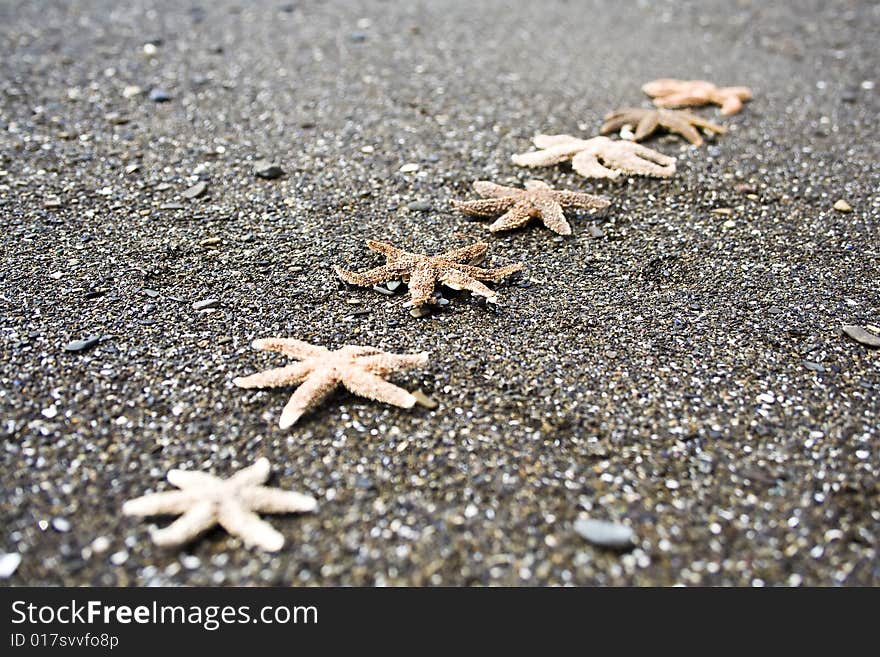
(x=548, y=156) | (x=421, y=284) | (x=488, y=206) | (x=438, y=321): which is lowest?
(x=438, y=321)

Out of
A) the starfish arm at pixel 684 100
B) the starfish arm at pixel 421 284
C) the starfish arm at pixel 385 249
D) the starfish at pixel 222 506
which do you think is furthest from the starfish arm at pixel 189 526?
the starfish arm at pixel 684 100

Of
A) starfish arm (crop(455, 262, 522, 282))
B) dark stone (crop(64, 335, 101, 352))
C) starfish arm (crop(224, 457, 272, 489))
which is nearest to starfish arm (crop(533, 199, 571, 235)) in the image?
starfish arm (crop(455, 262, 522, 282))

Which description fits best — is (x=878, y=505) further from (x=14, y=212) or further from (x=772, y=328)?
(x=14, y=212)

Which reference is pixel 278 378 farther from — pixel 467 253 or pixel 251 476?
pixel 467 253

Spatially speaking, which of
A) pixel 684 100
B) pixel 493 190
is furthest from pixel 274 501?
pixel 684 100

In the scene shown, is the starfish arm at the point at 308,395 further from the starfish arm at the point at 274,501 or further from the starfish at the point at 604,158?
the starfish at the point at 604,158

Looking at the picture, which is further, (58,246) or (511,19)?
(511,19)
